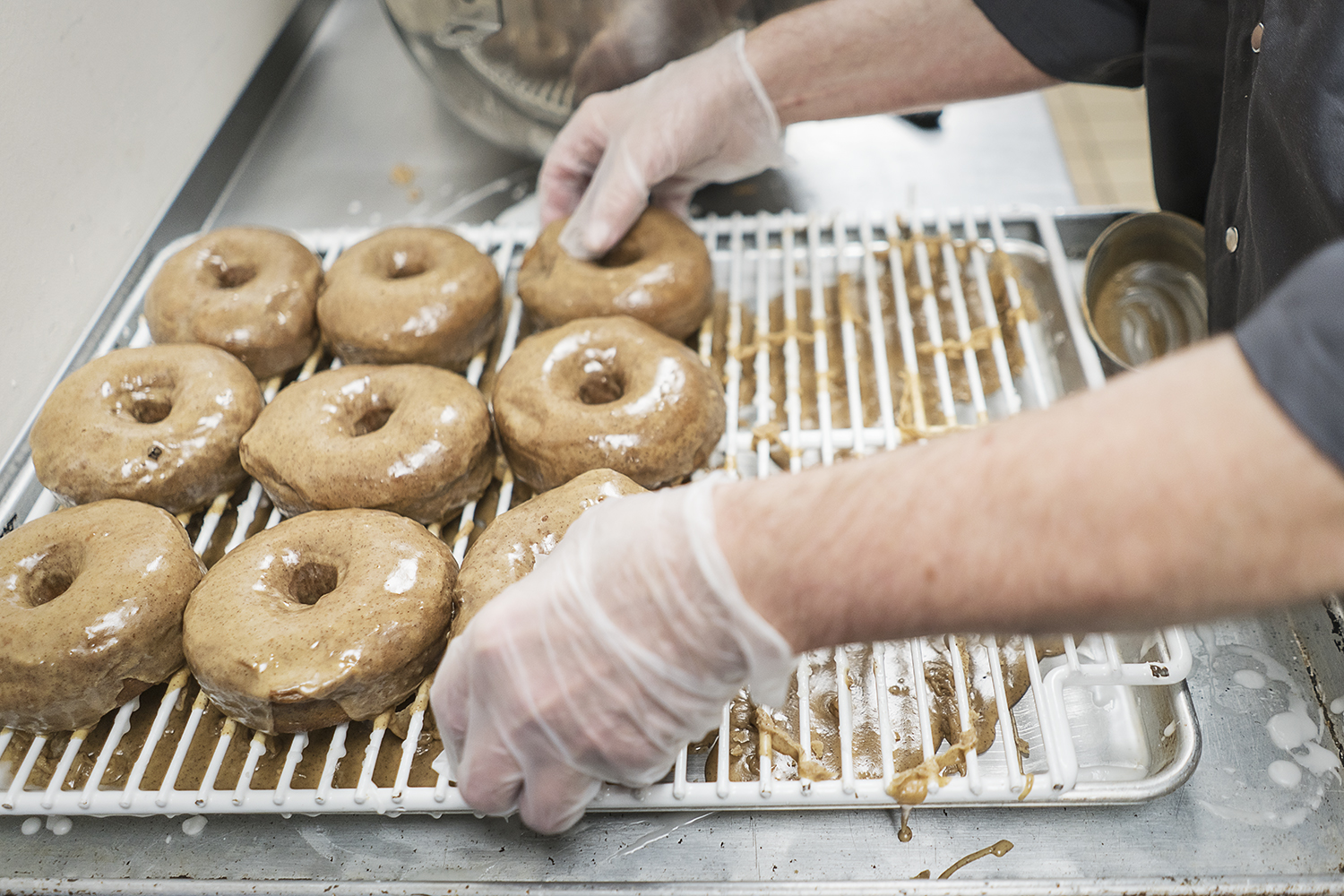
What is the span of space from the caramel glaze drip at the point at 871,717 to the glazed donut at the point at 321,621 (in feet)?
1.43

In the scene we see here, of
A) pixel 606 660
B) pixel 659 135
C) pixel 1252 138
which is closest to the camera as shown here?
pixel 606 660

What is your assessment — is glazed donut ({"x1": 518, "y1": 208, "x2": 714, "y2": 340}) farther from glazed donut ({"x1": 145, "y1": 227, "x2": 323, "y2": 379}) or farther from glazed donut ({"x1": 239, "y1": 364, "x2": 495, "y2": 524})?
glazed donut ({"x1": 145, "y1": 227, "x2": 323, "y2": 379})

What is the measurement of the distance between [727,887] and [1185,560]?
657 mm

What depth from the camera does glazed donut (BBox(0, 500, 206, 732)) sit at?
118cm

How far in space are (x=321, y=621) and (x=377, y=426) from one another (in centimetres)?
47

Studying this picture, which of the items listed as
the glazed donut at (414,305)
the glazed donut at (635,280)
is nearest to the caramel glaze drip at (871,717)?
the glazed donut at (635,280)

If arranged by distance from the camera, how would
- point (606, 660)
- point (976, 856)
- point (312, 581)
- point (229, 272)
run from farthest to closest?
point (229, 272) < point (312, 581) < point (976, 856) < point (606, 660)

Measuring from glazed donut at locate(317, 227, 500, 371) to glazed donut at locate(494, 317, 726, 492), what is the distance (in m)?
0.16

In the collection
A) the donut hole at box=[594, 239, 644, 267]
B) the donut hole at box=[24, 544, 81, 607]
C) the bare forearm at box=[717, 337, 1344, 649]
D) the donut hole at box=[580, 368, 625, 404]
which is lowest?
the donut hole at box=[580, 368, 625, 404]

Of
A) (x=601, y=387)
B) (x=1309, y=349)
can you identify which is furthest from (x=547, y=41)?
(x=1309, y=349)

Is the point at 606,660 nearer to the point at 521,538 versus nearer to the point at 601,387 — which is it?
the point at 521,538

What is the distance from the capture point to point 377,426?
1.56 meters

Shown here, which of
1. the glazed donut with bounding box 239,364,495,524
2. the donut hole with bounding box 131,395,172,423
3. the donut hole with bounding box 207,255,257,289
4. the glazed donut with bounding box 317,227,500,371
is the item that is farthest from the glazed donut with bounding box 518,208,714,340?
the donut hole with bounding box 131,395,172,423

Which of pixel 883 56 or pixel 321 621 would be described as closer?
pixel 321 621
